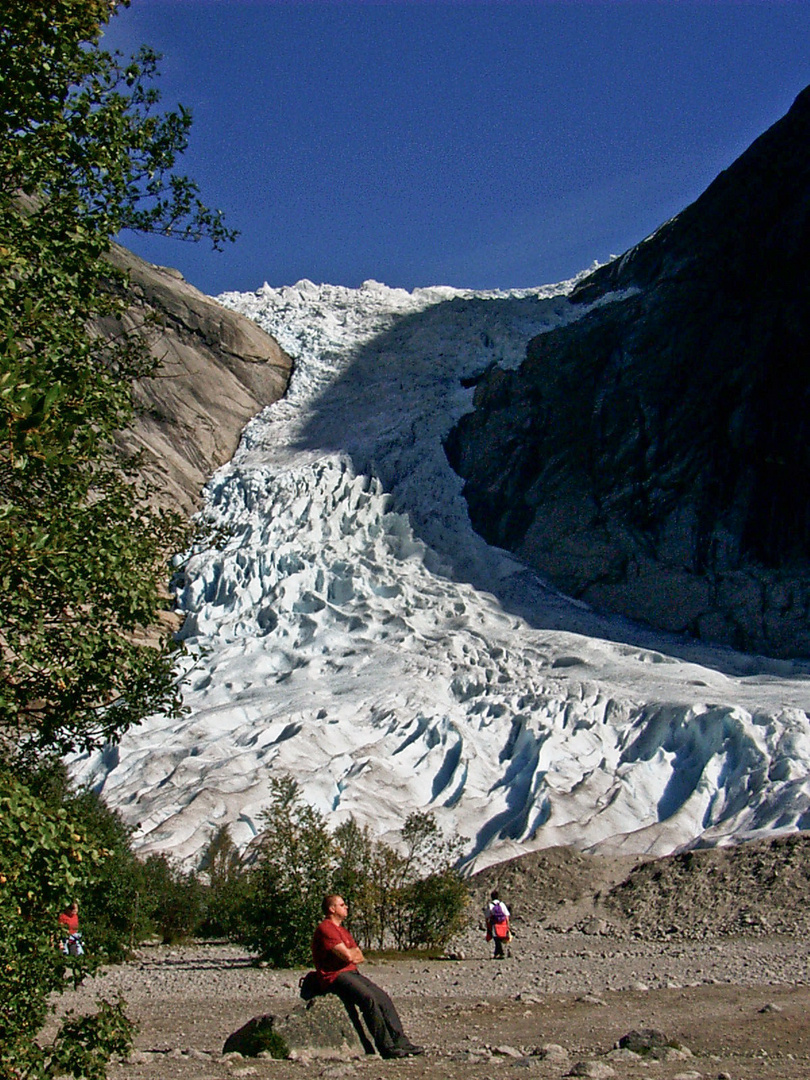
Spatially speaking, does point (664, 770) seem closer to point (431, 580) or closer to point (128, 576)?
point (431, 580)

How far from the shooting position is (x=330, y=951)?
7305 millimetres

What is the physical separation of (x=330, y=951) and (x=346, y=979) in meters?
0.22

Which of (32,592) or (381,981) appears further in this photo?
(381,981)

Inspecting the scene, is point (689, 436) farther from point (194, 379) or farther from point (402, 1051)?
point (402, 1051)

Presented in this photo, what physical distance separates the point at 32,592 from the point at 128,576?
1.95ft

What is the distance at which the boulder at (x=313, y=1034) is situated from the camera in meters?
A: 7.73

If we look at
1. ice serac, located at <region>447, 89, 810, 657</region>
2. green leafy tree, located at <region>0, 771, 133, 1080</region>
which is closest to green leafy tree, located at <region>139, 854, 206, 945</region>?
green leafy tree, located at <region>0, 771, 133, 1080</region>

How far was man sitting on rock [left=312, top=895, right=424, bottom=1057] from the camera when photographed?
23.9 feet

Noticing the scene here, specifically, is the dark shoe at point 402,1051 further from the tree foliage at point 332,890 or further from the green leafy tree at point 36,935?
the tree foliage at point 332,890

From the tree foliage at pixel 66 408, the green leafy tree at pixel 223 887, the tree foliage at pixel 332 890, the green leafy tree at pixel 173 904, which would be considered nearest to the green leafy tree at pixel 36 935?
the tree foliage at pixel 66 408

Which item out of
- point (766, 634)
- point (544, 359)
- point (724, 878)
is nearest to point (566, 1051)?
point (724, 878)

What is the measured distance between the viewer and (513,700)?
3506 centimetres

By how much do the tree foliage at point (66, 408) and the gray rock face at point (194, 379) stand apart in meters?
40.2

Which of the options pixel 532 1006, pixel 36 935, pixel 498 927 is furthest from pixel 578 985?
pixel 36 935
